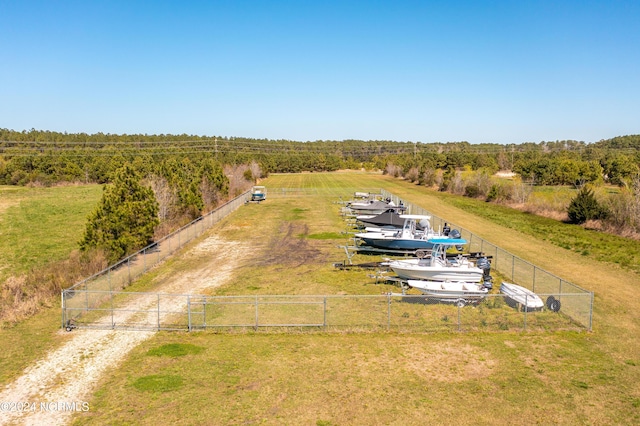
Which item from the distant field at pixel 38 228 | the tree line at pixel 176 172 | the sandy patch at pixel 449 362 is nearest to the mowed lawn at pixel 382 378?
the sandy patch at pixel 449 362

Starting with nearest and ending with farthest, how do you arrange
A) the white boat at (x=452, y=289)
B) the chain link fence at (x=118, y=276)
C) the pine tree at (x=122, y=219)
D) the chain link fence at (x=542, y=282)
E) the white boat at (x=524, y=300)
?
the chain link fence at (x=542, y=282)
the chain link fence at (x=118, y=276)
the white boat at (x=524, y=300)
the white boat at (x=452, y=289)
the pine tree at (x=122, y=219)

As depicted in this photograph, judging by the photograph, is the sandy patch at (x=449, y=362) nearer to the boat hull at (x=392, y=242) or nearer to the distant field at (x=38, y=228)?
the boat hull at (x=392, y=242)

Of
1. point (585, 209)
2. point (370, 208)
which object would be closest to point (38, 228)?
point (370, 208)

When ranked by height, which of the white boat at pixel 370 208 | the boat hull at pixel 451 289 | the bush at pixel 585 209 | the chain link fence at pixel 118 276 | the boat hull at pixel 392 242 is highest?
the bush at pixel 585 209

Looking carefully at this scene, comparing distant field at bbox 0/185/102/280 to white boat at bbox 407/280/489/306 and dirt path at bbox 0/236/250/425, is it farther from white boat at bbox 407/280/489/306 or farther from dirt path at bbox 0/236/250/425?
white boat at bbox 407/280/489/306

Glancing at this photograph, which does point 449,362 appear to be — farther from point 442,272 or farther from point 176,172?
point 176,172

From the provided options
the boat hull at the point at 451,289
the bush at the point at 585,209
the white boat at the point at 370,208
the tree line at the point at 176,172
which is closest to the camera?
the boat hull at the point at 451,289

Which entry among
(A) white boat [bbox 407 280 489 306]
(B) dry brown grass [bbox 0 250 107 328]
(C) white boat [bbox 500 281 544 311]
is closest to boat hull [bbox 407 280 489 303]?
(A) white boat [bbox 407 280 489 306]
